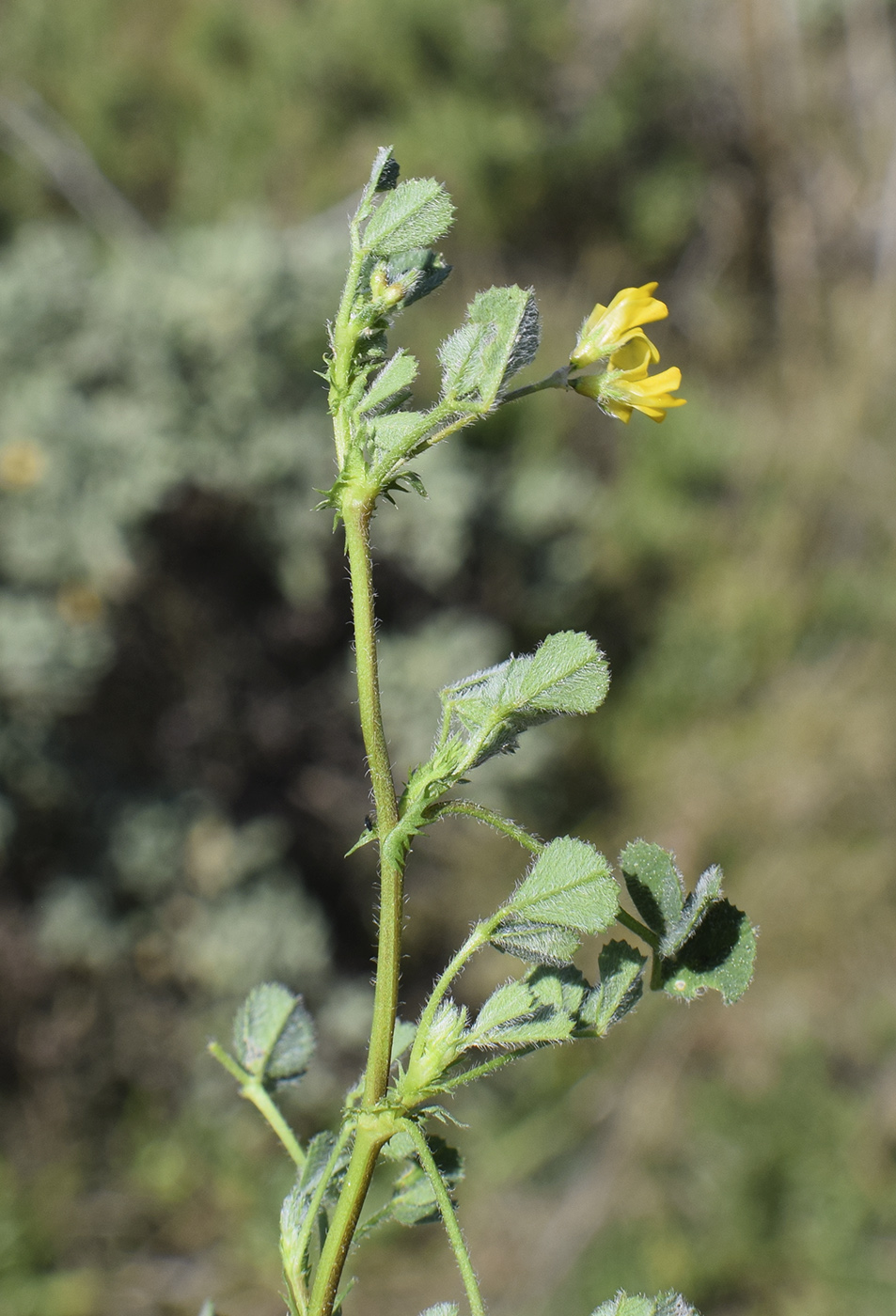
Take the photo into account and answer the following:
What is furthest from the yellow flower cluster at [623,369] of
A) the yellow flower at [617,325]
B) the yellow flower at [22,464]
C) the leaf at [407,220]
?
the yellow flower at [22,464]

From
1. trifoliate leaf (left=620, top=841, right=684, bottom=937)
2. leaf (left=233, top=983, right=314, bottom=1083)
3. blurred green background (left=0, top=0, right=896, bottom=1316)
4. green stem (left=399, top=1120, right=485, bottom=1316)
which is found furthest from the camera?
blurred green background (left=0, top=0, right=896, bottom=1316)

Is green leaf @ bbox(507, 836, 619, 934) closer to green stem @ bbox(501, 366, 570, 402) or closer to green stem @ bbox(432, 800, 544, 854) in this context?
green stem @ bbox(432, 800, 544, 854)

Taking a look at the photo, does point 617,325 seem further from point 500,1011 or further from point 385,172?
point 500,1011

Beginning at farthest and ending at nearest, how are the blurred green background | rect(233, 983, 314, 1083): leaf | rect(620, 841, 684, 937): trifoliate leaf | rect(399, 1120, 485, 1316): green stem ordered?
the blurred green background
rect(233, 983, 314, 1083): leaf
rect(620, 841, 684, 937): trifoliate leaf
rect(399, 1120, 485, 1316): green stem

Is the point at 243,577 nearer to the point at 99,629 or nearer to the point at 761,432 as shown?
the point at 99,629

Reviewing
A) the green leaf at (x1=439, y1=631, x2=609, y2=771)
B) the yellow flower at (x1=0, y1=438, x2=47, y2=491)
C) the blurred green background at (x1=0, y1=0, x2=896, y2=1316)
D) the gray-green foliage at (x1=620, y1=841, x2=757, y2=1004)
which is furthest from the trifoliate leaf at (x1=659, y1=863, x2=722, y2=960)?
the yellow flower at (x1=0, y1=438, x2=47, y2=491)

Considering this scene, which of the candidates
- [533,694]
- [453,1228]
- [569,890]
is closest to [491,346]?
[533,694]
